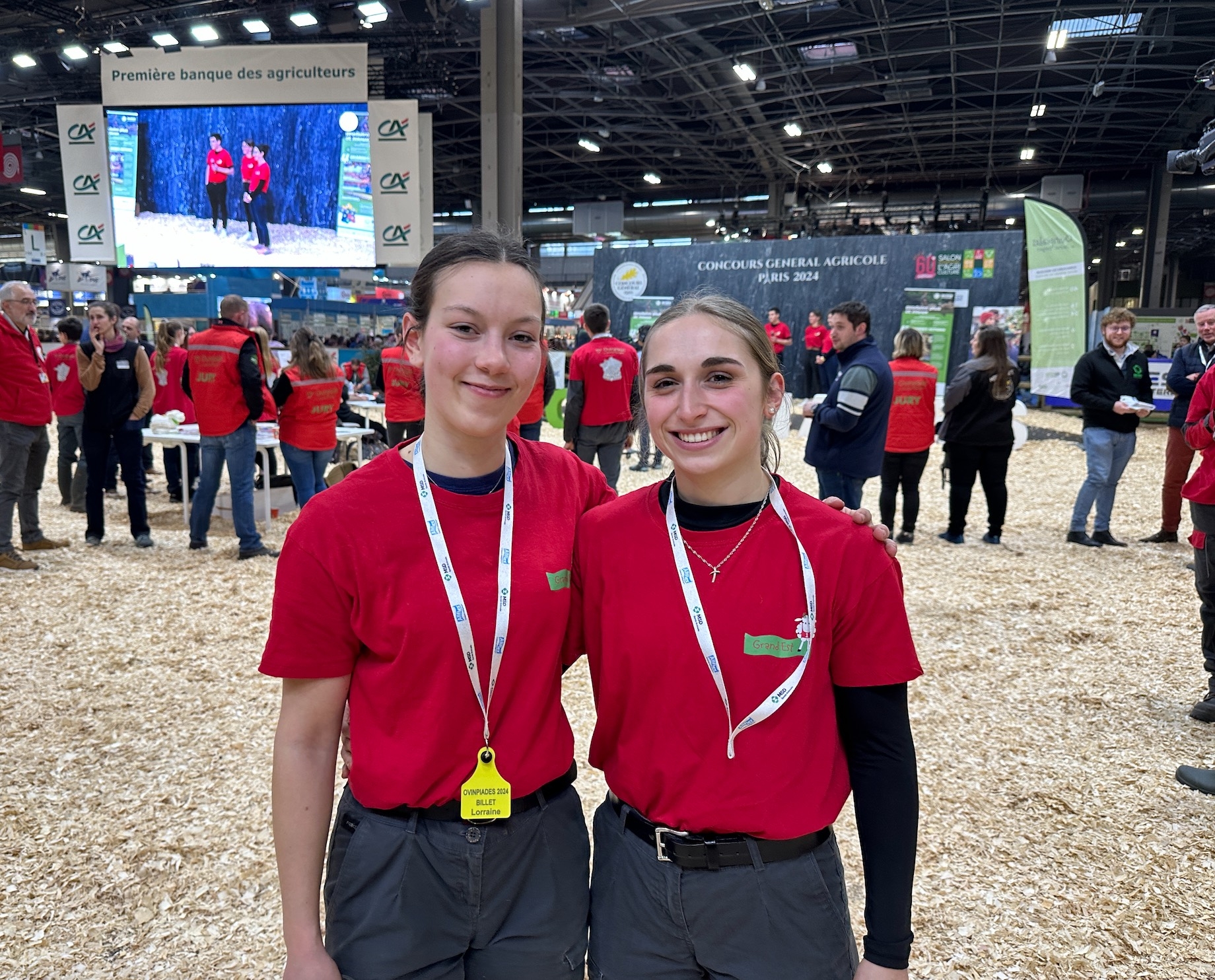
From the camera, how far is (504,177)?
8.23m

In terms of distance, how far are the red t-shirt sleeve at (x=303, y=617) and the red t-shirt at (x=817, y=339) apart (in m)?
12.5

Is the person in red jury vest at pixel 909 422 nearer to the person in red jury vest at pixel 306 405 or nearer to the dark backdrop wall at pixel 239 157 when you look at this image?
the person in red jury vest at pixel 306 405

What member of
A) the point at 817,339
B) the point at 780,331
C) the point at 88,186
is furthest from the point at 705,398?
the point at 780,331

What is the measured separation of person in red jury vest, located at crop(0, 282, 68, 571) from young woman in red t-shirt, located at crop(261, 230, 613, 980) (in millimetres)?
5398

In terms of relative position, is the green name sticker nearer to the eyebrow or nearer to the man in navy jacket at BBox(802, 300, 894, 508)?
the eyebrow

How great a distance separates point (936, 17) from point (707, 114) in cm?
534

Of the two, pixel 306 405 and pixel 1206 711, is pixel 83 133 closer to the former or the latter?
pixel 306 405

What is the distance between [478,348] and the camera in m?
1.11

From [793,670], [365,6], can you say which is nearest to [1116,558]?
[793,670]

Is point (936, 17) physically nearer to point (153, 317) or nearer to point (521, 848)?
point (521, 848)

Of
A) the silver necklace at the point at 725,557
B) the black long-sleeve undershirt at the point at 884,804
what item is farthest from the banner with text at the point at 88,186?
the black long-sleeve undershirt at the point at 884,804

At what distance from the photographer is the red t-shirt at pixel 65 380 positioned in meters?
6.48

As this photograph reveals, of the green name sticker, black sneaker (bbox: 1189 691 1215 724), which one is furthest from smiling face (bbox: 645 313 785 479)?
black sneaker (bbox: 1189 691 1215 724)

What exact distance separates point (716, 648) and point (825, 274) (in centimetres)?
1365
